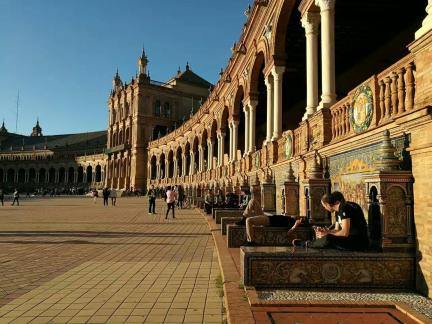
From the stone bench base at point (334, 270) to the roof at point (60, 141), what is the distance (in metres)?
89.1

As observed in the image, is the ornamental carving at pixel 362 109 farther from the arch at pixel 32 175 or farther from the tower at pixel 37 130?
the tower at pixel 37 130

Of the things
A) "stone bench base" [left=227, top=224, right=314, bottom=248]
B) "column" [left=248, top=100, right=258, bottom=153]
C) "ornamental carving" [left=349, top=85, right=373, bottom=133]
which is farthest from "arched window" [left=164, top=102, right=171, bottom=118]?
"ornamental carving" [left=349, top=85, right=373, bottom=133]

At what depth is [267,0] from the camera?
14.9m

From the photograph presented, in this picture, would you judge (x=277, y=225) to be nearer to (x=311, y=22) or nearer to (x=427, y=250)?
(x=427, y=250)

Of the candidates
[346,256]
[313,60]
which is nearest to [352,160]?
[346,256]

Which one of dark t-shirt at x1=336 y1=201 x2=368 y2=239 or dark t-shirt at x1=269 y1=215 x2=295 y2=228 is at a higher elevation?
dark t-shirt at x1=336 y1=201 x2=368 y2=239

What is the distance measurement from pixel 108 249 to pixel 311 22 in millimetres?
8094

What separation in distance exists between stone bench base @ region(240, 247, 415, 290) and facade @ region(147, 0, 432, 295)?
8.1 inches

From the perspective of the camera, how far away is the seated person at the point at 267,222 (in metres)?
7.29

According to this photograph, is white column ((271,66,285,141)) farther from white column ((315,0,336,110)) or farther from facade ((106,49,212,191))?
facade ((106,49,212,191))

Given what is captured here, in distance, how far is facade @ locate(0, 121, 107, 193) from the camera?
8725 cm

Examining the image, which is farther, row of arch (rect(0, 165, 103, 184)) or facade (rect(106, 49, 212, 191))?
row of arch (rect(0, 165, 103, 184))

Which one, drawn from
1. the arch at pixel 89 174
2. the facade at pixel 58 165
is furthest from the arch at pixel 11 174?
the arch at pixel 89 174

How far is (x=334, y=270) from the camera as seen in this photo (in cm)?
505
